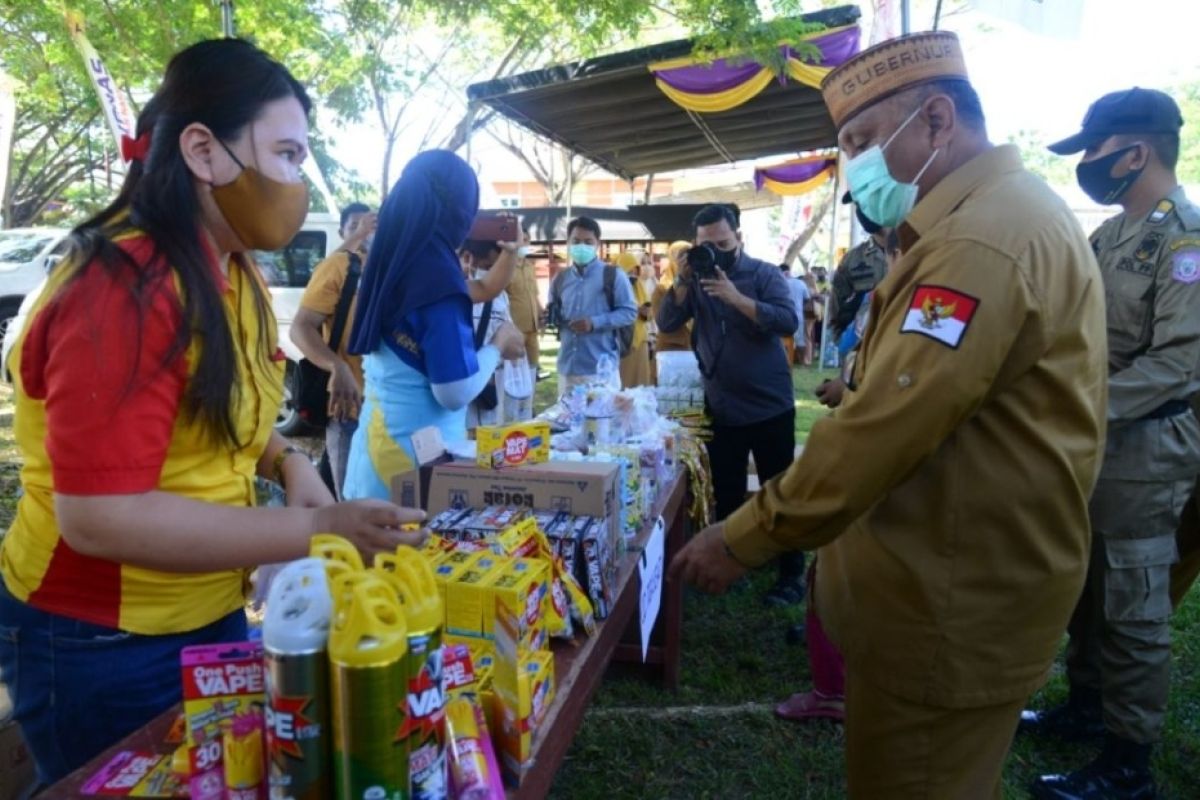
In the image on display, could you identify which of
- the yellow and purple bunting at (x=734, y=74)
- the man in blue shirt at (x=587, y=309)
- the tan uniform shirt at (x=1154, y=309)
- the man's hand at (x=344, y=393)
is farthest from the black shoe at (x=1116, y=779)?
the yellow and purple bunting at (x=734, y=74)

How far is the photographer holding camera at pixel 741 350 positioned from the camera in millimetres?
3895

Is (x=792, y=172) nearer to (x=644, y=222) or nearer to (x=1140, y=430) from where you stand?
(x=644, y=222)

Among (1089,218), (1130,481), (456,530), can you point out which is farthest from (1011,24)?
(1089,218)

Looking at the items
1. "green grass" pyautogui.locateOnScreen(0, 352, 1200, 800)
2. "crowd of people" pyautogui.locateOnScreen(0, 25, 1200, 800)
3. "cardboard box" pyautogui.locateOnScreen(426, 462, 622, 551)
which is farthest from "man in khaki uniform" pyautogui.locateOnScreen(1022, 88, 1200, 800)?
"cardboard box" pyautogui.locateOnScreen(426, 462, 622, 551)

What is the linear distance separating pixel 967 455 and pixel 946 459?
4cm

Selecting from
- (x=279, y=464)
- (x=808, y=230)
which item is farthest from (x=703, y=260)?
(x=808, y=230)

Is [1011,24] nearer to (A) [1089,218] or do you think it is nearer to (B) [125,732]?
(B) [125,732]

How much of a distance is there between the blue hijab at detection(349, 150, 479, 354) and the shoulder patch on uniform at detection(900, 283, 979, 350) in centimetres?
135

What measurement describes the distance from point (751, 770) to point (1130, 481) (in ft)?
5.33

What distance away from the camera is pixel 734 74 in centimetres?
653

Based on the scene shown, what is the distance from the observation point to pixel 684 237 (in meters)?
13.1

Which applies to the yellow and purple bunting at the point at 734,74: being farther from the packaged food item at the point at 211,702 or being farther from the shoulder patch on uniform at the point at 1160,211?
the packaged food item at the point at 211,702

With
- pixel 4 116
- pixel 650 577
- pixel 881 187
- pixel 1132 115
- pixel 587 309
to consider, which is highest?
pixel 4 116

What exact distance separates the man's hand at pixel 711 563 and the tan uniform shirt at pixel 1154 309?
1.59 m
